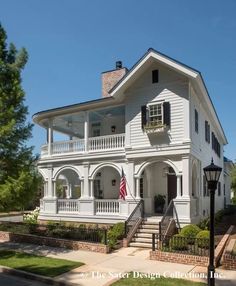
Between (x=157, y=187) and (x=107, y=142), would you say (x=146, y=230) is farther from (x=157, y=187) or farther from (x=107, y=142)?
(x=107, y=142)

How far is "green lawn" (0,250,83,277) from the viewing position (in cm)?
1212

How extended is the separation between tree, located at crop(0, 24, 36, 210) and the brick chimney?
10569 mm

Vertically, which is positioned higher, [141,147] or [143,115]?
[143,115]

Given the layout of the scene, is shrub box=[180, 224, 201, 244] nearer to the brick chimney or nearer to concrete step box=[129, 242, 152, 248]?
concrete step box=[129, 242, 152, 248]

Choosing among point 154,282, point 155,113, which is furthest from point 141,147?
point 154,282

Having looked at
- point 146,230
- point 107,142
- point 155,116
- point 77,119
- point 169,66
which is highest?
point 169,66

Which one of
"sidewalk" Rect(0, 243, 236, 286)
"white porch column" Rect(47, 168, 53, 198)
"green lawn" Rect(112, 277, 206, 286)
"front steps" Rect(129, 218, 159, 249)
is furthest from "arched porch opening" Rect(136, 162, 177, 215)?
"green lawn" Rect(112, 277, 206, 286)

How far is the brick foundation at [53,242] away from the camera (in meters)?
15.2

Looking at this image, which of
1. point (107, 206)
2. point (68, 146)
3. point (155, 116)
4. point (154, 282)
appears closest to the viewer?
point (154, 282)

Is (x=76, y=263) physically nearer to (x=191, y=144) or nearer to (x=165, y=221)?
(x=165, y=221)

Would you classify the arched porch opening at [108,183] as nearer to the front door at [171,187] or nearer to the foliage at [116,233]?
the front door at [171,187]

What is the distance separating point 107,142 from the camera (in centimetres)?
2158

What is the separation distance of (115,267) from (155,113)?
953 cm

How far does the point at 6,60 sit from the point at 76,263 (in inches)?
382
